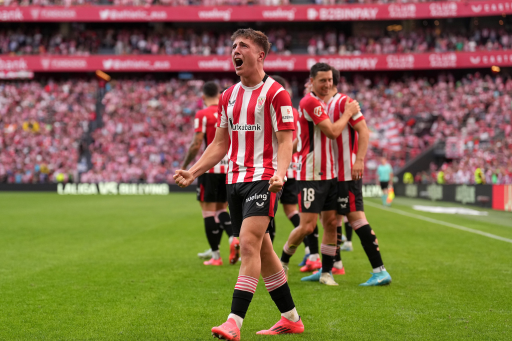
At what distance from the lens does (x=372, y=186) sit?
3084cm

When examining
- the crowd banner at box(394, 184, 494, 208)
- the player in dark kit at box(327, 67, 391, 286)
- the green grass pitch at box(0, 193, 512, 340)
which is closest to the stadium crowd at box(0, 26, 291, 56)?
the crowd banner at box(394, 184, 494, 208)

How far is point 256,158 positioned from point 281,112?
0.40 m

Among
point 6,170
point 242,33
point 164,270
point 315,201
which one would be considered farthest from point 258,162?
point 6,170

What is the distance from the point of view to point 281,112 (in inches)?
162

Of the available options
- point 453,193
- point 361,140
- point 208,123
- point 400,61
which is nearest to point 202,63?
point 400,61

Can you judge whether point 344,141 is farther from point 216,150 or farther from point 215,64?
point 215,64

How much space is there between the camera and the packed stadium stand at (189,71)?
35.3 meters

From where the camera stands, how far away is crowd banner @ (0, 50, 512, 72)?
39938 mm

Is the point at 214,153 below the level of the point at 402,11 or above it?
below

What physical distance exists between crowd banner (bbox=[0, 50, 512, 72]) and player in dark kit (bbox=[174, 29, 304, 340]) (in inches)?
1447

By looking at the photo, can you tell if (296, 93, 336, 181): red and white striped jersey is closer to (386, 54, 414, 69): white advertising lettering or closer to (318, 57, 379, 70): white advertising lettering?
(318, 57, 379, 70): white advertising lettering

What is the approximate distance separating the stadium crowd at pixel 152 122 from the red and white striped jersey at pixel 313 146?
86.3 ft

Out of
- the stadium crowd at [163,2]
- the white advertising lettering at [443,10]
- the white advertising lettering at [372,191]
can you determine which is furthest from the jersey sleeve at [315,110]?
the stadium crowd at [163,2]

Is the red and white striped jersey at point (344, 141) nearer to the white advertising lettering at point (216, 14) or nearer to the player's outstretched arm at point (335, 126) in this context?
the player's outstretched arm at point (335, 126)
